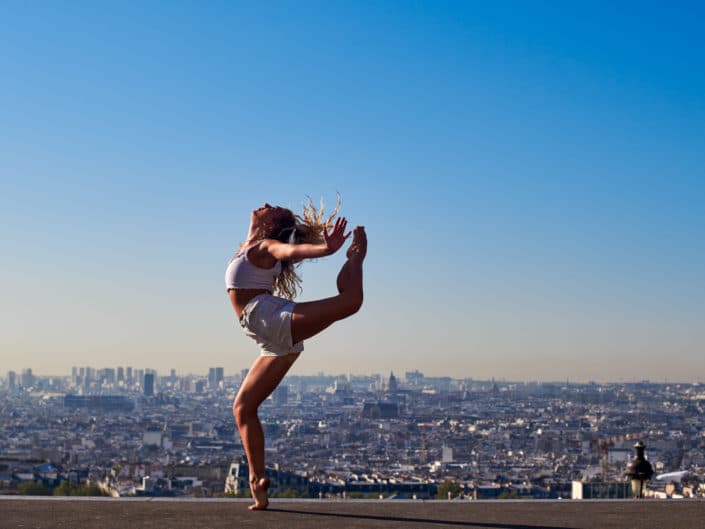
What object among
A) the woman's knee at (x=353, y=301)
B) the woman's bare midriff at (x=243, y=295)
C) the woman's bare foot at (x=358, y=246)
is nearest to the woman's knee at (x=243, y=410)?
the woman's bare midriff at (x=243, y=295)

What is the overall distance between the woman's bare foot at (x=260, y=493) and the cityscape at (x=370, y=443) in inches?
289

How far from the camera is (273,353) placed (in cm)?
530

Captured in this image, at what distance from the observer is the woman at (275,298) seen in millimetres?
5023

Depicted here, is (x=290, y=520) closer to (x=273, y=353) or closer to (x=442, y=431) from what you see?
(x=273, y=353)

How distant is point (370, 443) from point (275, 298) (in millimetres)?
69344

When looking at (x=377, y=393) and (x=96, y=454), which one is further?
(x=377, y=393)

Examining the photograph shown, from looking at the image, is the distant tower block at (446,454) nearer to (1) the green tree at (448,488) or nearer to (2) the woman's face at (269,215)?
(1) the green tree at (448,488)

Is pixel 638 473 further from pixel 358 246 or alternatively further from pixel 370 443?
pixel 370 443

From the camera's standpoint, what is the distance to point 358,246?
5.19 meters

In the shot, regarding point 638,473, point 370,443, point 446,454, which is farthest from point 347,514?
point 370,443

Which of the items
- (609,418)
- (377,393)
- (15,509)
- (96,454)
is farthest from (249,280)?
(377,393)

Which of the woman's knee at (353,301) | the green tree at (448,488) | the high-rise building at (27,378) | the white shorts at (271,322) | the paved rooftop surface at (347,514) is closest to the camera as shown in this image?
the paved rooftop surface at (347,514)

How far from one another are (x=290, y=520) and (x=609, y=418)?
8624 centimetres

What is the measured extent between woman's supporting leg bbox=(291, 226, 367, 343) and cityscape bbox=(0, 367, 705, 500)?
24.9 ft
